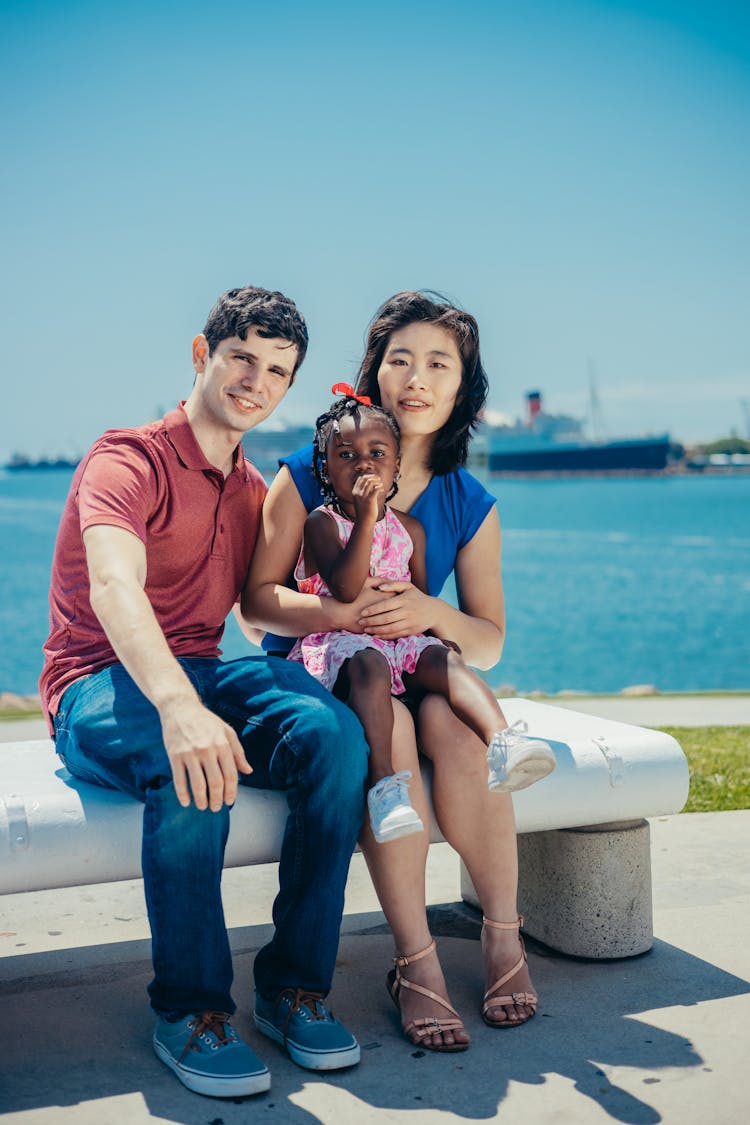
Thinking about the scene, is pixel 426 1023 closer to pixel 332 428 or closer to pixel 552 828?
pixel 552 828

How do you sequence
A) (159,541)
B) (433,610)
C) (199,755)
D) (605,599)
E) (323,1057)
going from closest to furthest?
(199,755)
(323,1057)
(159,541)
(433,610)
(605,599)

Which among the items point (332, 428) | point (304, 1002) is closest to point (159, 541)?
point (332, 428)

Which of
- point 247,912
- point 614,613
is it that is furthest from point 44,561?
point 247,912

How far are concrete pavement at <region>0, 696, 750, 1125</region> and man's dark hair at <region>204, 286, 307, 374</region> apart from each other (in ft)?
4.86

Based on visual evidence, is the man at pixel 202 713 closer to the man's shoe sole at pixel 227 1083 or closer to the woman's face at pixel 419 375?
the man's shoe sole at pixel 227 1083

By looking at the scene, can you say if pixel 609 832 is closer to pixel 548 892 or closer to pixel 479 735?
pixel 548 892

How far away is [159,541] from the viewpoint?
2520mm

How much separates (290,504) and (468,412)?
2.11 feet

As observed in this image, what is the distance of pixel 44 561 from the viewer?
212 ft

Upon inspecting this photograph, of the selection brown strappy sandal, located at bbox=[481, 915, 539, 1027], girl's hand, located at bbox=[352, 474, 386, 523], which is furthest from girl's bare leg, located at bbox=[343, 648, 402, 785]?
brown strappy sandal, located at bbox=[481, 915, 539, 1027]

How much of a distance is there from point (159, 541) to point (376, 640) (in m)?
0.54

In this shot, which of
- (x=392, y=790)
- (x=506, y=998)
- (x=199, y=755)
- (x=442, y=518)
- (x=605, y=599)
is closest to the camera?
(x=199, y=755)

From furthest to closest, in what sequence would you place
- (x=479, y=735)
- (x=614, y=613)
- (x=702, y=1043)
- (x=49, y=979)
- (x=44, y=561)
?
(x=44, y=561)
(x=614, y=613)
(x=49, y=979)
(x=479, y=735)
(x=702, y=1043)

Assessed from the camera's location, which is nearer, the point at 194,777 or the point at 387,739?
the point at 194,777
